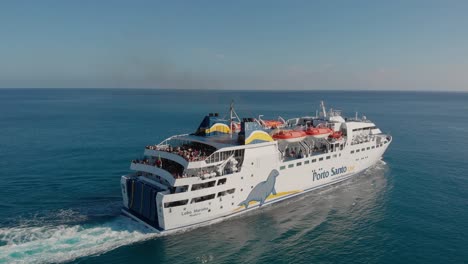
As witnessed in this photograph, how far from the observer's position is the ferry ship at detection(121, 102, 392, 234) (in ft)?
85.3

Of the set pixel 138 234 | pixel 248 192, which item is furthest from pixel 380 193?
pixel 138 234

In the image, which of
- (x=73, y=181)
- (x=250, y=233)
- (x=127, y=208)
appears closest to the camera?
(x=250, y=233)

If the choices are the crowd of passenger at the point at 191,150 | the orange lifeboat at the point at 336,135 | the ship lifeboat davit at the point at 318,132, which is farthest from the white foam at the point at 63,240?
the orange lifeboat at the point at 336,135

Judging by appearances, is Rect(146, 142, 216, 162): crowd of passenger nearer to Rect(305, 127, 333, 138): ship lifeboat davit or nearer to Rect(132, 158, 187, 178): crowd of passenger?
Rect(132, 158, 187, 178): crowd of passenger

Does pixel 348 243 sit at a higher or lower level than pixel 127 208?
lower

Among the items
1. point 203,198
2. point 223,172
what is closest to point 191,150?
point 223,172

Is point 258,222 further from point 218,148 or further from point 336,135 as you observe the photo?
point 336,135

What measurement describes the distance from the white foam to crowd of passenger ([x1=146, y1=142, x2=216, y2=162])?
22.3ft

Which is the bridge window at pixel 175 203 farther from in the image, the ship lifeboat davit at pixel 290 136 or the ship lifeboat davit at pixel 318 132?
the ship lifeboat davit at pixel 318 132

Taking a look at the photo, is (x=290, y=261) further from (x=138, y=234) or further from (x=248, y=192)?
(x=138, y=234)

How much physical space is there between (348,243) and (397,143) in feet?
138

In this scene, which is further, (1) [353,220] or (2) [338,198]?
(2) [338,198]

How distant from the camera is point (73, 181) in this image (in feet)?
120

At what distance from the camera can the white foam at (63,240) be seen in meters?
21.6
